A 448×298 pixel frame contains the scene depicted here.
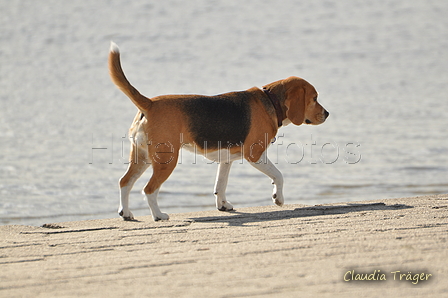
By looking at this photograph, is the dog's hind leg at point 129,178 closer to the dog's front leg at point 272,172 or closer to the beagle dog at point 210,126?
the beagle dog at point 210,126

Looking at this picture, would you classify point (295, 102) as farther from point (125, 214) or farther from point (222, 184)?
point (125, 214)

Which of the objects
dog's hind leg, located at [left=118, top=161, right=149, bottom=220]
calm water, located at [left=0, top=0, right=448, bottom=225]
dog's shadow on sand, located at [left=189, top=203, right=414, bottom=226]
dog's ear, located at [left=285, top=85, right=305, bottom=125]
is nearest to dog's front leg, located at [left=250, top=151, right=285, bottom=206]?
dog's shadow on sand, located at [left=189, top=203, right=414, bottom=226]

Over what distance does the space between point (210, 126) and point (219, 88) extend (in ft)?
31.2

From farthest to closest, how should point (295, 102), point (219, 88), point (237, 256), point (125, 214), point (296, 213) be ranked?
1. point (219, 88)
2. point (295, 102)
3. point (125, 214)
4. point (296, 213)
5. point (237, 256)

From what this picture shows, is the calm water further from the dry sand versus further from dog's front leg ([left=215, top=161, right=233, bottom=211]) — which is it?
the dry sand

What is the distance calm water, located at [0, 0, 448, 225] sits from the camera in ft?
26.8

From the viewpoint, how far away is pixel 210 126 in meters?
6.05

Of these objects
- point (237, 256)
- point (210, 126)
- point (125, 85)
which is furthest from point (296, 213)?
point (125, 85)

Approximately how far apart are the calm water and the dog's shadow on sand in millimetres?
1259

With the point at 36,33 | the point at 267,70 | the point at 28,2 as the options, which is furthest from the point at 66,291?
the point at 28,2

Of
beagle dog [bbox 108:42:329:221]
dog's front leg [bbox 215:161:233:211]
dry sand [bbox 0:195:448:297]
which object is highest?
beagle dog [bbox 108:42:329:221]

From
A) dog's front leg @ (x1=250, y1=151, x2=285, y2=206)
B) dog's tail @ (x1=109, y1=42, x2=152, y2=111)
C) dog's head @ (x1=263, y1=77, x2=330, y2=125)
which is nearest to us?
dog's tail @ (x1=109, y1=42, x2=152, y2=111)

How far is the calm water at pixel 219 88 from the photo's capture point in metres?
8.16

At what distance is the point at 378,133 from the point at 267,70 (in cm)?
689
